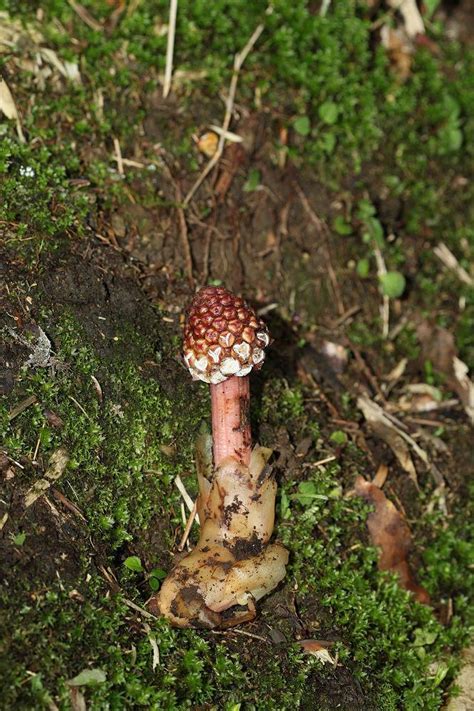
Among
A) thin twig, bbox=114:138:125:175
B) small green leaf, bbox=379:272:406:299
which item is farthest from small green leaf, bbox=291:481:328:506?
thin twig, bbox=114:138:125:175

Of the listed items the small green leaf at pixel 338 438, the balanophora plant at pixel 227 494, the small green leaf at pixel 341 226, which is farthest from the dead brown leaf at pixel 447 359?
the balanophora plant at pixel 227 494

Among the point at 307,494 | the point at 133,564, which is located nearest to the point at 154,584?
the point at 133,564

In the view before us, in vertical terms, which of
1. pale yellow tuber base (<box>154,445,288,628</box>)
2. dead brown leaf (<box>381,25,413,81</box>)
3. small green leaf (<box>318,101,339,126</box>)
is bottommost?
pale yellow tuber base (<box>154,445,288,628</box>)

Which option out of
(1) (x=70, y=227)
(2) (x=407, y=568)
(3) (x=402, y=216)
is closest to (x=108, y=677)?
(2) (x=407, y=568)

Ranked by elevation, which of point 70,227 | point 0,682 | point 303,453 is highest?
point 70,227

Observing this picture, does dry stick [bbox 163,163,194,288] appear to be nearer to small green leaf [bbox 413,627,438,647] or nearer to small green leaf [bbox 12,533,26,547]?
small green leaf [bbox 12,533,26,547]

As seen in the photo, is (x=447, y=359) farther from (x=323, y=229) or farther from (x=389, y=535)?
(x=389, y=535)

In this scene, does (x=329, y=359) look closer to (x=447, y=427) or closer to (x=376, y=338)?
(x=376, y=338)

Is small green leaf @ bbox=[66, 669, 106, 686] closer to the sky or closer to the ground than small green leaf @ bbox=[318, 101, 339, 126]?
closer to the ground
